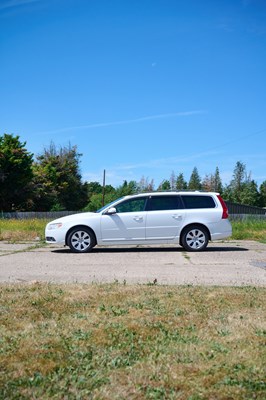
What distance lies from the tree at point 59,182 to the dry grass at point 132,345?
50491mm

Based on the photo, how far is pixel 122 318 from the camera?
4.36 m

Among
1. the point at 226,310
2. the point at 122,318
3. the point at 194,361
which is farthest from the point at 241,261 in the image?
the point at 194,361

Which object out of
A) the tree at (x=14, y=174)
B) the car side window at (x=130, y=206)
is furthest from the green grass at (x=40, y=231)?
the tree at (x=14, y=174)

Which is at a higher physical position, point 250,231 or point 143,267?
point 250,231

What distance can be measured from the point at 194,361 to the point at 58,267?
575cm

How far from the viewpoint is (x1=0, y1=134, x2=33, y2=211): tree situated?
49375 mm

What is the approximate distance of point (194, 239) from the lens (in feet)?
39.6

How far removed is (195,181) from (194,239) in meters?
98.0

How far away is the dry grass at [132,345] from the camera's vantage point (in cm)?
284

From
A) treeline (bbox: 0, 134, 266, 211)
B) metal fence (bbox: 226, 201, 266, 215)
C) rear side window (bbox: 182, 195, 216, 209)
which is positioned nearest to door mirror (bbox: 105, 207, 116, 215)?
rear side window (bbox: 182, 195, 216, 209)

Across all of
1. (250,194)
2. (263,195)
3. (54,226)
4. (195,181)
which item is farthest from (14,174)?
(263,195)

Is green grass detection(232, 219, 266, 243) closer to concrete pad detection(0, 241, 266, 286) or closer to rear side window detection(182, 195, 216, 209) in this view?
rear side window detection(182, 195, 216, 209)

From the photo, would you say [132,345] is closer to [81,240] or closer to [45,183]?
[81,240]

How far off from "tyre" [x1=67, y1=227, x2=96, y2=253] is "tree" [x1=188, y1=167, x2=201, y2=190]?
3771 inches
